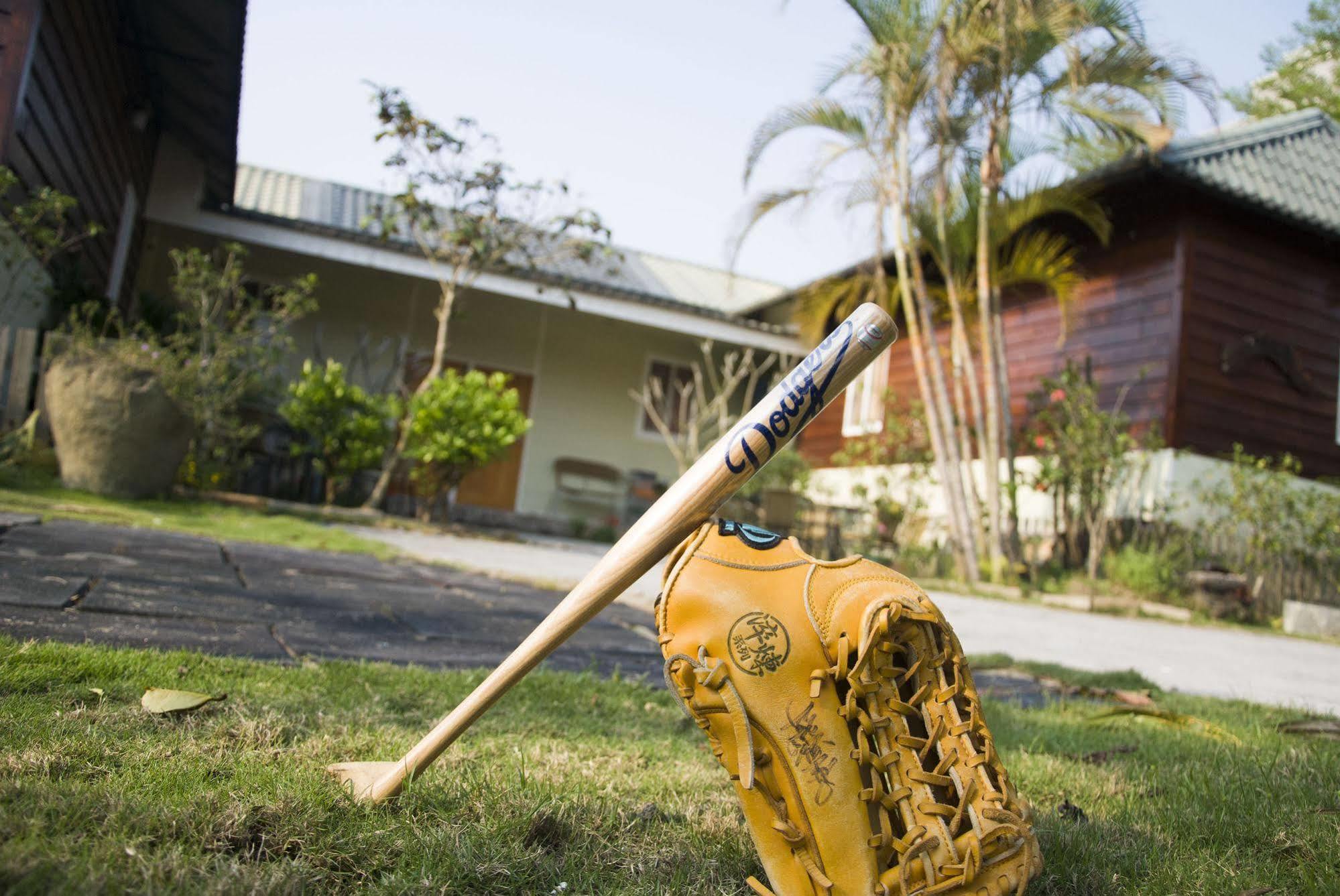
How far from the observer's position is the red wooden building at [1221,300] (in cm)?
905

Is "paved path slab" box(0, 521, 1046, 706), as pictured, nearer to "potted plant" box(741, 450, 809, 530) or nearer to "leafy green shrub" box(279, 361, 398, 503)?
"leafy green shrub" box(279, 361, 398, 503)

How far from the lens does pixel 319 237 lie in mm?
10867

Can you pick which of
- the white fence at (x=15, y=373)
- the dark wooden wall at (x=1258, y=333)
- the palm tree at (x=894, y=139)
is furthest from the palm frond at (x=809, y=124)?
the white fence at (x=15, y=373)

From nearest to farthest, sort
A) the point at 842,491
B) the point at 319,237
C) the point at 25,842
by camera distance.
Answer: the point at 25,842
the point at 319,237
the point at 842,491

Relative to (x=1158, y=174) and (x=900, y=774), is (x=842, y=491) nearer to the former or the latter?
(x=1158, y=174)

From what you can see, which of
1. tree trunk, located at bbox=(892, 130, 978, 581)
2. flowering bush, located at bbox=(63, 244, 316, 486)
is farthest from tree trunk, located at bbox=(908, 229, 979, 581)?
flowering bush, located at bbox=(63, 244, 316, 486)

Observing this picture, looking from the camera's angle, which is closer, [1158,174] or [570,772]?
[570,772]

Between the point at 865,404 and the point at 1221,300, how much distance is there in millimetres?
5234

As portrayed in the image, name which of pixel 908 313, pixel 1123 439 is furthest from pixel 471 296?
pixel 1123 439

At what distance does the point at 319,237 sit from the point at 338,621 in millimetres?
8742

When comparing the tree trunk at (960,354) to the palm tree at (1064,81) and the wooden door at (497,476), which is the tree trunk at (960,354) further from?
the wooden door at (497,476)

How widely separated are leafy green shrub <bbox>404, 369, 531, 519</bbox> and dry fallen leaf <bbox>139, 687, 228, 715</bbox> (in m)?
7.31

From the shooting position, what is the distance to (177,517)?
6293 mm

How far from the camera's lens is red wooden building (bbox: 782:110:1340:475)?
9055mm
